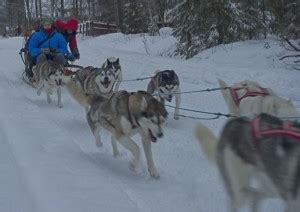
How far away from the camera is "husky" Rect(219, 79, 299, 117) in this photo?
4582 mm

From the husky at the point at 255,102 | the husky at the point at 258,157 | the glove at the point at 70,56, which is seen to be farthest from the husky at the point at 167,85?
the husky at the point at 258,157

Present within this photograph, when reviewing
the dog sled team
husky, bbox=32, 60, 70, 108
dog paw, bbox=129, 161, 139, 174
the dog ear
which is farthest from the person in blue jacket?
the dog ear

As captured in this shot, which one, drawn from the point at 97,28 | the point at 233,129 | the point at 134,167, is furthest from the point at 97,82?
the point at 97,28

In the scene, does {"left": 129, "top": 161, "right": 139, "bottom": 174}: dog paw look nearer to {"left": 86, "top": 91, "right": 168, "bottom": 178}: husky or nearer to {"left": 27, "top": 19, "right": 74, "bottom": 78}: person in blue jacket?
{"left": 86, "top": 91, "right": 168, "bottom": 178}: husky

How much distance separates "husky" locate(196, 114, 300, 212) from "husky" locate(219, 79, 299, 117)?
916 mm

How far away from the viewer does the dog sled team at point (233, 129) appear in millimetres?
2820

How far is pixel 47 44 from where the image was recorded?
10719 millimetres

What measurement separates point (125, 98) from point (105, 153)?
42.2 inches

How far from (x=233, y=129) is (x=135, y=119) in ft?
5.85

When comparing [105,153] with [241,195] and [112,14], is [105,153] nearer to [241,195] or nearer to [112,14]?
[241,195]

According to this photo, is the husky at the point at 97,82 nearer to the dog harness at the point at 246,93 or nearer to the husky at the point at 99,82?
the husky at the point at 99,82

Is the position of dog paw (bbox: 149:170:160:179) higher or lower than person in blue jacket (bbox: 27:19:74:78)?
lower

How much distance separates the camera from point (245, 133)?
3119 mm

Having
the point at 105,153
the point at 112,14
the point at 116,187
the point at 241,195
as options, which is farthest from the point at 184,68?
the point at 112,14
